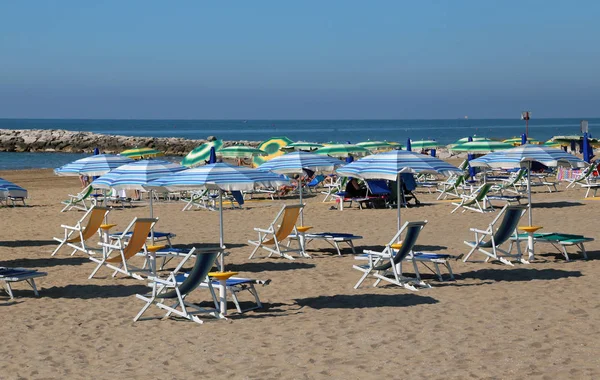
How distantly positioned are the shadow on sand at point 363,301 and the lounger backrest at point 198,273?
3.80 ft

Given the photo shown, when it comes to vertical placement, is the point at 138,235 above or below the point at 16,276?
above

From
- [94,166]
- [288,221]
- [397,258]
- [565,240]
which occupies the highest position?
[94,166]

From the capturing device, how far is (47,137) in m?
68.3

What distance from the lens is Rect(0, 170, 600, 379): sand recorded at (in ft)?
19.7

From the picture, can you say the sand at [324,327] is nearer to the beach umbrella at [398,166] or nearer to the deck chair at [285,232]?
the deck chair at [285,232]

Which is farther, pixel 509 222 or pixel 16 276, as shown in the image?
pixel 509 222

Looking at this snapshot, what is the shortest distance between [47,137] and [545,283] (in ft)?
208

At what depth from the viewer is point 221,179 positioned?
8750 mm

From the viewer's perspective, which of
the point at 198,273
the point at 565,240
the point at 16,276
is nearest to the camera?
the point at 198,273

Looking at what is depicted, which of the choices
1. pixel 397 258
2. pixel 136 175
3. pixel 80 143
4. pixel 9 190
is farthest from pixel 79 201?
pixel 80 143

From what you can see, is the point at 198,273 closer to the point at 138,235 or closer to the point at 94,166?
the point at 138,235

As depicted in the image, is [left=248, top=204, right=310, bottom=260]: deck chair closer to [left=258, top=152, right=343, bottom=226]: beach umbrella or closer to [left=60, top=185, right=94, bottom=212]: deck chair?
[left=258, top=152, right=343, bottom=226]: beach umbrella

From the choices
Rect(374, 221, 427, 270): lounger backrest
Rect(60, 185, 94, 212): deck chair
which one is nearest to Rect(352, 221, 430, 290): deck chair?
Rect(374, 221, 427, 270): lounger backrest

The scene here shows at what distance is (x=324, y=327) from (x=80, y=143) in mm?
62288
